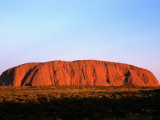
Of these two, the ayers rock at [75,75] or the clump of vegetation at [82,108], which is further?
the ayers rock at [75,75]

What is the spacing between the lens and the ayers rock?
67.9 meters

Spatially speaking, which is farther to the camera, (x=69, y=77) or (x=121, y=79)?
(x=121, y=79)

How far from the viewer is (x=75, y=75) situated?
72.8 meters

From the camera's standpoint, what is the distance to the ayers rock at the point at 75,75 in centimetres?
6788

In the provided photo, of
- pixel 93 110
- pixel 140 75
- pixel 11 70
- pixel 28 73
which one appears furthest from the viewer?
pixel 140 75

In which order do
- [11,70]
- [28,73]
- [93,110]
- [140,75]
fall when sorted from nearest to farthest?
[93,110] → [28,73] → [11,70] → [140,75]

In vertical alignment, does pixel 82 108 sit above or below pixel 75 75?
above

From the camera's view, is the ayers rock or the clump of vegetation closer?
the clump of vegetation

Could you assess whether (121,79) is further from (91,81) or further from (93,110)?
(93,110)

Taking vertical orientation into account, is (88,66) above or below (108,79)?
above

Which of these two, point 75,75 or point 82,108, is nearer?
point 82,108

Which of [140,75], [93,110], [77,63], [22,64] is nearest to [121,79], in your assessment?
[140,75]

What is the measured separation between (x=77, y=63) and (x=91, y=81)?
41.2 feet

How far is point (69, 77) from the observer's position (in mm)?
71812
